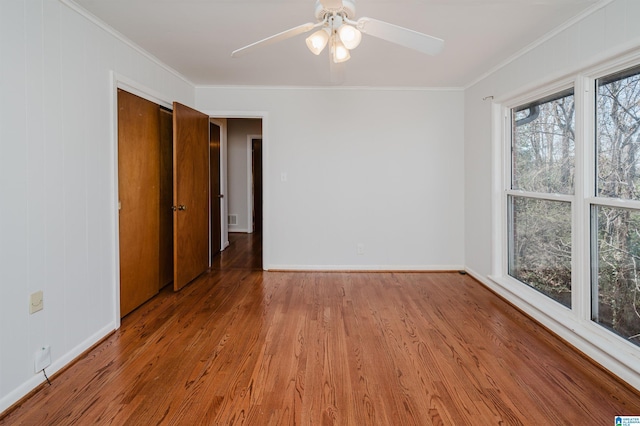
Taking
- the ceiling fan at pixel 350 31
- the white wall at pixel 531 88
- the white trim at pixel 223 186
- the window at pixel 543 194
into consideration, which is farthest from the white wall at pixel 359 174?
the ceiling fan at pixel 350 31

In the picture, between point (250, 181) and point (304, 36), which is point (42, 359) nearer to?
point (304, 36)

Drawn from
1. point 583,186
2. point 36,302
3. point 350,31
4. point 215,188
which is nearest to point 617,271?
point 583,186

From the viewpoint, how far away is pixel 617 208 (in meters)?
2.16

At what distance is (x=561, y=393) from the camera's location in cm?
188

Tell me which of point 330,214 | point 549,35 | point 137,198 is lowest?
point 330,214

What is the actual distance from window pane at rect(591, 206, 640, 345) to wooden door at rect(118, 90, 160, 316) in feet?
11.5

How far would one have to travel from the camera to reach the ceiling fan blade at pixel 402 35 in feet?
5.30

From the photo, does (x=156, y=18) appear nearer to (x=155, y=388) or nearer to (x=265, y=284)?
(x=155, y=388)

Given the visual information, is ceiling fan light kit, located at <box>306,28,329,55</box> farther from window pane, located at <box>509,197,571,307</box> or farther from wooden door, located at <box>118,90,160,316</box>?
window pane, located at <box>509,197,571,307</box>

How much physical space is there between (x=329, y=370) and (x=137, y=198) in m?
2.21

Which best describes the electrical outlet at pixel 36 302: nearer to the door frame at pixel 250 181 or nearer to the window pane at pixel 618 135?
the window pane at pixel 618 135

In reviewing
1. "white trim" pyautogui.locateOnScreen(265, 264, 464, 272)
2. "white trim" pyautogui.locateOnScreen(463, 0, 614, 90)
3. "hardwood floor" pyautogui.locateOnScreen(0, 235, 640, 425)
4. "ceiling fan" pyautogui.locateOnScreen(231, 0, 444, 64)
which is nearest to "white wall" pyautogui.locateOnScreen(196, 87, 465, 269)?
"white trim" pyautogui.locateOnScreen(265, 264, 464, 272)

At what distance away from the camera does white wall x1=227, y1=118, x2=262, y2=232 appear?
7109mm

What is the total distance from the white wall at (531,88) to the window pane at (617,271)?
0.14m
